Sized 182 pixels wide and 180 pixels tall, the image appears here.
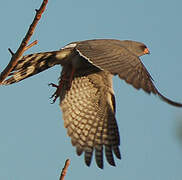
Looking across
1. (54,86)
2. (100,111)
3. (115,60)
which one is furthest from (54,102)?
(115,60)

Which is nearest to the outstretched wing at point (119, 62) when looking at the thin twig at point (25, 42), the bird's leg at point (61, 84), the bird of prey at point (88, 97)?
the bird of prey at point (88, 97)

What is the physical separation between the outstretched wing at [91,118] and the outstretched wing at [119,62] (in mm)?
1003

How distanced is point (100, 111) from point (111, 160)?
0.77 meters

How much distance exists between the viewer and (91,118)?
7.16 meters

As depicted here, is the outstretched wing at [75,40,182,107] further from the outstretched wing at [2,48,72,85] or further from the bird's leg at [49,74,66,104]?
the bird's leg at [49,74,66,104]

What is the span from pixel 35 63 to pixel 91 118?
5.86 feet

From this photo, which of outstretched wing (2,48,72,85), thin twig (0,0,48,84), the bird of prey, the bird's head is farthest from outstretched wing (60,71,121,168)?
thin twig (0,0,48,84)

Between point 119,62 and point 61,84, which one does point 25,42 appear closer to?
point 119,62

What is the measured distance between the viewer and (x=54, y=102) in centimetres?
684

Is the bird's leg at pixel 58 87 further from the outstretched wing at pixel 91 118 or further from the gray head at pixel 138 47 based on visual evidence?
the gray head at pixel 138 47

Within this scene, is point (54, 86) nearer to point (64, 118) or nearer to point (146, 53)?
point (64, 118)

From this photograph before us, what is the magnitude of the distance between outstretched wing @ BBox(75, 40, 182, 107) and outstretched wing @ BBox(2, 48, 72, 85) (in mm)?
340

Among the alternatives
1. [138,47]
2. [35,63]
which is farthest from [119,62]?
[138,47]

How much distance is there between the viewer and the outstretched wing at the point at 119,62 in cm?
492
